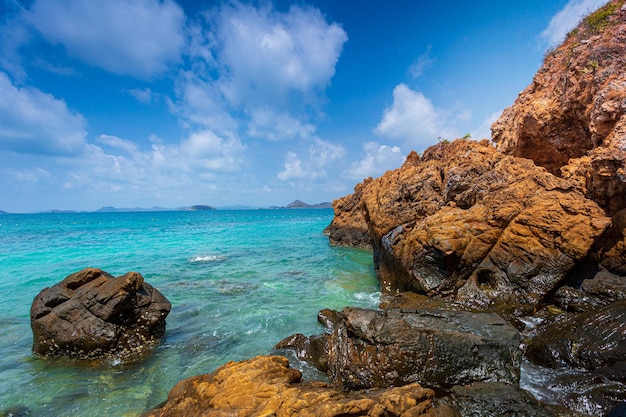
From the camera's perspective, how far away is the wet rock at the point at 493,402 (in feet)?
17.1

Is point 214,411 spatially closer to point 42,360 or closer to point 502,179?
point 42,360

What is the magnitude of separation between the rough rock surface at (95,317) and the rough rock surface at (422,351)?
6938 millimetres

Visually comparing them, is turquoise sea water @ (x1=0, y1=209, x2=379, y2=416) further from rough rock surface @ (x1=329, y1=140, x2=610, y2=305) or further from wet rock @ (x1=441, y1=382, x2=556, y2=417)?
wet rock @ (x1=441, y1=382, x2=556, y2=417)

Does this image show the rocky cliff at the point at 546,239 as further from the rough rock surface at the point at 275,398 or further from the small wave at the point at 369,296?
the rough rock surface at the point at 275,398

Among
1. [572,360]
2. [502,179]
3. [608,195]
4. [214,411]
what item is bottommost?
[572,360]

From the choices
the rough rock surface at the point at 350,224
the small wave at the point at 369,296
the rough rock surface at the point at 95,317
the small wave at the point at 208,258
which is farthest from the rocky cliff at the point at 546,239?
the rough rock surface at the point at 350,224

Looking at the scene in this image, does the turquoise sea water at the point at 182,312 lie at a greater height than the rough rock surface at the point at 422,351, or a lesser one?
lesser

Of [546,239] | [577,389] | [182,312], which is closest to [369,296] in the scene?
[546,239]

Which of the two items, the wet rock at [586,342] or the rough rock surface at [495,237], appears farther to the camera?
the rough rock surface at [495,237]

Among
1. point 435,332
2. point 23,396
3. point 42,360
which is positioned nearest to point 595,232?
point 435,332

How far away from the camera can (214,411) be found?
475 centimetres

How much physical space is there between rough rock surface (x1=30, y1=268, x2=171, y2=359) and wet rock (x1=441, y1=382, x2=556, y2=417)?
382 inches

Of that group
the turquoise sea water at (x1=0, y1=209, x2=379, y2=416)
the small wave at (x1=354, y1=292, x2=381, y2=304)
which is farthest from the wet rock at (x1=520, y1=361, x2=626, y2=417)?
the small wave at (x1=354, y1=292, x2=381, y2=304)

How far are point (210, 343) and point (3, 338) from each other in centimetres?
790
